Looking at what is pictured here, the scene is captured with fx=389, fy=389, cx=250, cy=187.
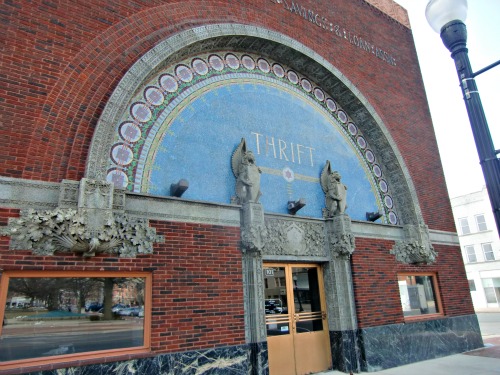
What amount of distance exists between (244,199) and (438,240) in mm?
7049

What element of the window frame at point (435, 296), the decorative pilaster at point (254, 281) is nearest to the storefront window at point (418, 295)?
the window frame at point (435, 296)

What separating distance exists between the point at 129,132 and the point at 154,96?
1000 mm

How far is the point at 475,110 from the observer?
517 cm

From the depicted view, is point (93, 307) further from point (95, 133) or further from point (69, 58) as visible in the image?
point (69, 58)

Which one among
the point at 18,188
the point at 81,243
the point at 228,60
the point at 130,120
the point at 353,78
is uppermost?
the point at 353,78

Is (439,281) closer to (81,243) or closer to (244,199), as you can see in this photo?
(244,199)

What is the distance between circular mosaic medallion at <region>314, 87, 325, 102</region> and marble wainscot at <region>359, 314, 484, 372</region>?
609 cm

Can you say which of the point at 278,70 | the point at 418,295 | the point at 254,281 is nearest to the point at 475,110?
the point at 254,281

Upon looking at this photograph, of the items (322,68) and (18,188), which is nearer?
(18,188)

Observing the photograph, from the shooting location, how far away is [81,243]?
5715mm

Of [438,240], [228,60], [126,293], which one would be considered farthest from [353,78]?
[126,293]

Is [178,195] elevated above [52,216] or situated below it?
above

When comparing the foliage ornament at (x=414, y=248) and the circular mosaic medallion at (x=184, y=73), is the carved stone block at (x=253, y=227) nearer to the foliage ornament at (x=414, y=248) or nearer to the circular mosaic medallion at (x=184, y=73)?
the circular mosaic medallion at (x=184, y=73)

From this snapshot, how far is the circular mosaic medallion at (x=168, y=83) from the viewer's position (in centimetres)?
777
